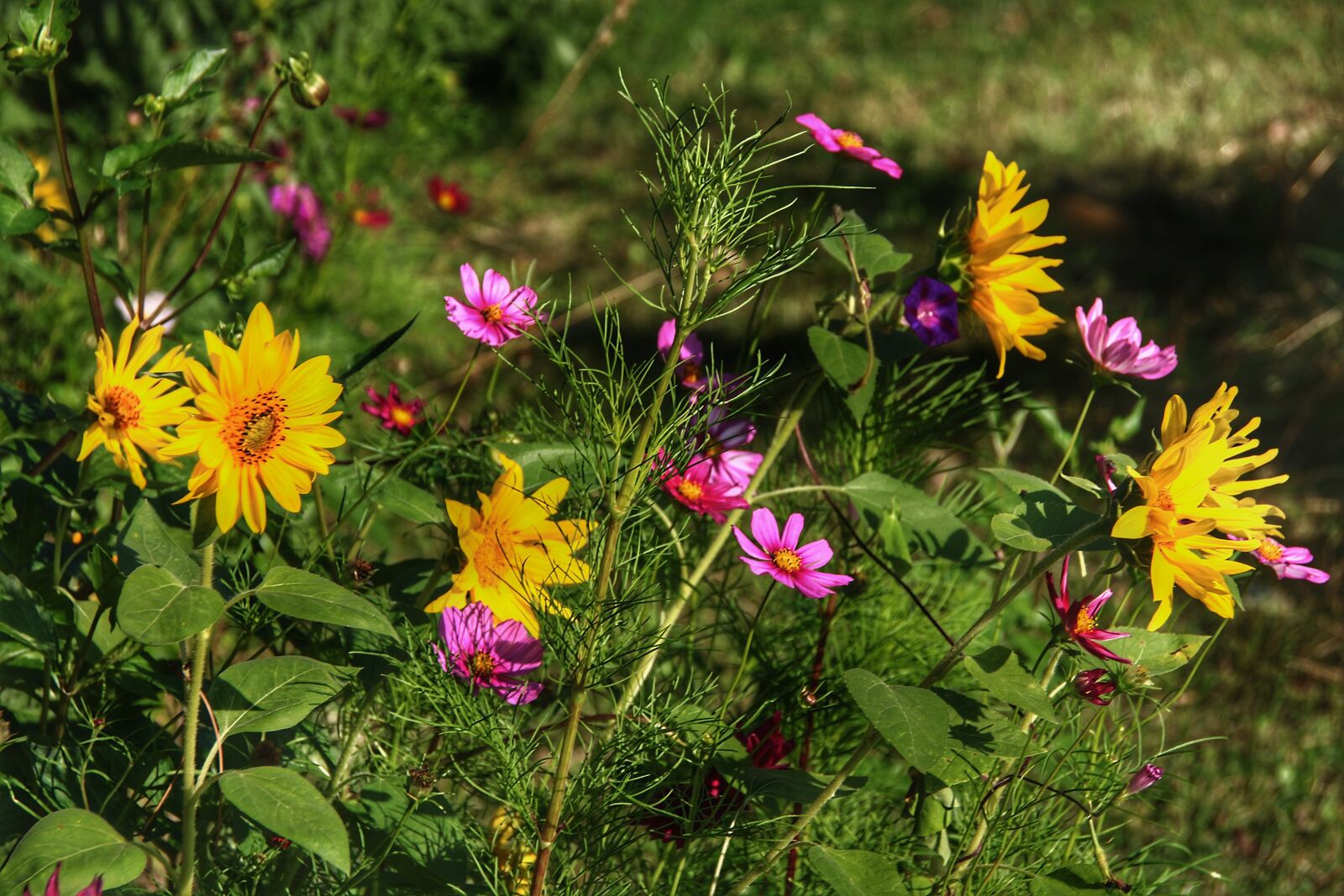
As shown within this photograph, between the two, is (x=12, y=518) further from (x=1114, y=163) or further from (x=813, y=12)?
(x=813, y=12)

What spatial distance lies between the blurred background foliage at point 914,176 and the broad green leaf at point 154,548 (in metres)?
0.44

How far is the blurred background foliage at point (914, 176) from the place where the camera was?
1894 millimetres

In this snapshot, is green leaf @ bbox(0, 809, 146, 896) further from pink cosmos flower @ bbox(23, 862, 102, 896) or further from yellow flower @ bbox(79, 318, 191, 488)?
yellow flower @ bbox(79, 318, 191, 488)

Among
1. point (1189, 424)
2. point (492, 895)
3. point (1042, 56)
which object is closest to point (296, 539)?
point (492, 895)

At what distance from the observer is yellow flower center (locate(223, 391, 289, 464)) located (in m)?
0.79

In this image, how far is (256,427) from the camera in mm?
799

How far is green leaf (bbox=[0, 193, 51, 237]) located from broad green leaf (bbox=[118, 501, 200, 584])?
0.22 m

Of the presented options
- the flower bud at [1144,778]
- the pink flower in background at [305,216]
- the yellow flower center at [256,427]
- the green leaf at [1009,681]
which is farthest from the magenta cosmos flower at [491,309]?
the pink flower in background at [305,216]

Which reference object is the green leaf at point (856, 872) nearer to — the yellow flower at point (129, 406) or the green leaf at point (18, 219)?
the yellow flower at point (129, 406)

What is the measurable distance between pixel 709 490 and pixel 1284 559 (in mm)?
432

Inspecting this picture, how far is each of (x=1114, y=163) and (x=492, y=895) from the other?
315cm

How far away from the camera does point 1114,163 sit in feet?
11.7

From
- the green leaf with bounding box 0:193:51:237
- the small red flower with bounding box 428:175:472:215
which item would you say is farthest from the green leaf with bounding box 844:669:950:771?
the small red flower with bounding box 428:175:472:215

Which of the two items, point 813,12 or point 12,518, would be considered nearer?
point 12,518
